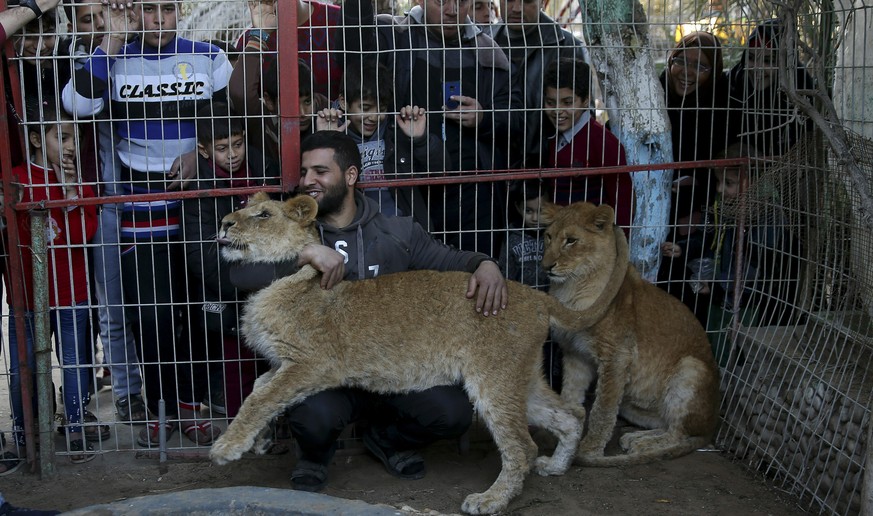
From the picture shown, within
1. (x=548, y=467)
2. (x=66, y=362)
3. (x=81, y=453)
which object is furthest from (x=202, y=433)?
(x=548, y=467)

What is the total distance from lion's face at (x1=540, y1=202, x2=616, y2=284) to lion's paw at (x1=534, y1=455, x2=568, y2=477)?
3.49 ft

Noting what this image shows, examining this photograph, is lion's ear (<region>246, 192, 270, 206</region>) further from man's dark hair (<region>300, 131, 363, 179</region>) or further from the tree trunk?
the tree trunk

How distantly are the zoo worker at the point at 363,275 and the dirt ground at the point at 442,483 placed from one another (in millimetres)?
180

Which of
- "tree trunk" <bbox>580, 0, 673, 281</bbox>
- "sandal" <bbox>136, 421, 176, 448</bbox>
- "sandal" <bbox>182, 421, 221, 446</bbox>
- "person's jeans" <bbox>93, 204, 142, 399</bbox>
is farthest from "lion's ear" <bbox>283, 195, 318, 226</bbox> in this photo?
"tree trunk" <bbox>580, 0, 673, 281</bbox>

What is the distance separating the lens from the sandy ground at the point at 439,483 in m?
4.74

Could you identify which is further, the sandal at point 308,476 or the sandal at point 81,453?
the sandal at point 81,453

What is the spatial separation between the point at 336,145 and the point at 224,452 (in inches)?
67.6

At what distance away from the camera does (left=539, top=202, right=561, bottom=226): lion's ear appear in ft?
17.8

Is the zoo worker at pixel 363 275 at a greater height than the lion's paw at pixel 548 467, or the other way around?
the zoo worker at pixel 363 275

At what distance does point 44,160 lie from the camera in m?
4.92

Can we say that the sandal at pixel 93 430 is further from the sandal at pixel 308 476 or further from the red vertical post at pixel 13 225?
the sandal at pixel 308 476

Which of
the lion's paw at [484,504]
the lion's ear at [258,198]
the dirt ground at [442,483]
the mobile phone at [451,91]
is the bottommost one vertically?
the dirt ground at [442,483]

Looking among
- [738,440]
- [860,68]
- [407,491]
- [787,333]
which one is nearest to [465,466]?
[407,491]

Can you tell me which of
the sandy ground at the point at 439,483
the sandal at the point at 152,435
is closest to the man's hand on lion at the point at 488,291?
the sandy ground at the point at 439,483
